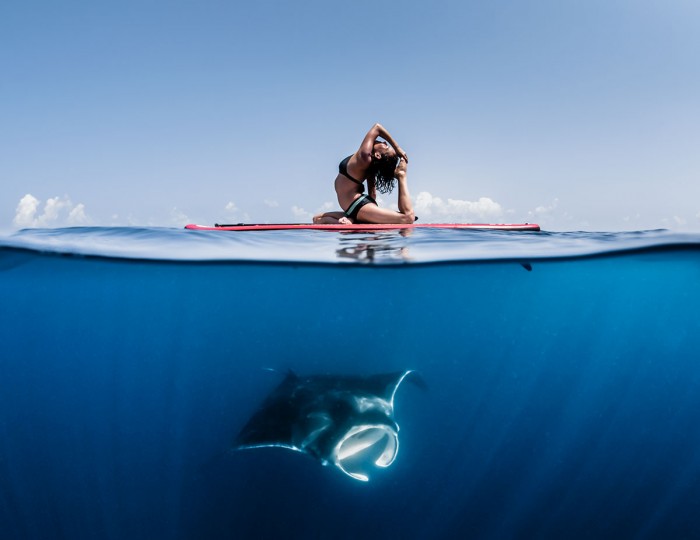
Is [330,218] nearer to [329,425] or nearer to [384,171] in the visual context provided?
[384,171]

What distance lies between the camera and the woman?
855 cm

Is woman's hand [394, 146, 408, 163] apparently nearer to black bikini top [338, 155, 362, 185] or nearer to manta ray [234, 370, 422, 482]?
black bikini top [338, 155, 362, 185]

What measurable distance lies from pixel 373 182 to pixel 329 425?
16.0ft

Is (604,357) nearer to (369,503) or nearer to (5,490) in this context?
(369,503)

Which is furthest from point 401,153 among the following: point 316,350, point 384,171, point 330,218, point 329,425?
point 316,350

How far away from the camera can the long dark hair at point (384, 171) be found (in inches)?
339

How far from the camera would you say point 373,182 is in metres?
8.87

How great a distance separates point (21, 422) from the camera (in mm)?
10523

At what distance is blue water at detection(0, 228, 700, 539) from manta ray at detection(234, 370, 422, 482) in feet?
2.26

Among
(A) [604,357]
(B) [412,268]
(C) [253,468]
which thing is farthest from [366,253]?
(A) [604,357]

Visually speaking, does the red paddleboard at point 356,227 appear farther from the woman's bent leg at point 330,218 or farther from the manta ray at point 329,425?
→ the manta ray at point 329,425

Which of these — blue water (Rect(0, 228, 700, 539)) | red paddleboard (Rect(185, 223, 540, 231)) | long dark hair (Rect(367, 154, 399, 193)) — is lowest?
blue water (Rect(0, 228, 700, 539))

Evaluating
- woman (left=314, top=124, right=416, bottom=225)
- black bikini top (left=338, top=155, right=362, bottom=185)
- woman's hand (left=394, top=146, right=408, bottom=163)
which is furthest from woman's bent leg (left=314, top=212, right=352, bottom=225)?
woman's hand (left=394, top=146, right=408, bottom=163)

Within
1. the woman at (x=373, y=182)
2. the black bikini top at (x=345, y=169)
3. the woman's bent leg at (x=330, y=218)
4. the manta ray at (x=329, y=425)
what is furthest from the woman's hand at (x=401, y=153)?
the manta ray at (x=329, y=425)
